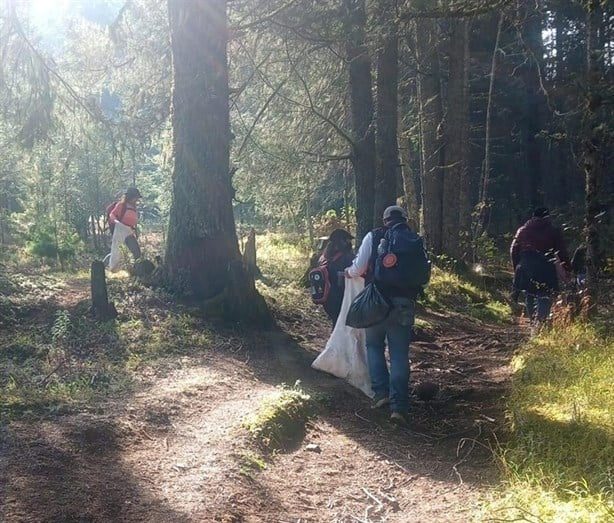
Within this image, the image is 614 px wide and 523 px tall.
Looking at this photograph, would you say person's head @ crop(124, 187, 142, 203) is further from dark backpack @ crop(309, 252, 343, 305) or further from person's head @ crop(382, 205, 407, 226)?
person's head @ crop(382, 205, 407, 226)

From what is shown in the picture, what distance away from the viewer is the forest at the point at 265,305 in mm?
4289

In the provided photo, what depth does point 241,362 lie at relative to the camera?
7547mm

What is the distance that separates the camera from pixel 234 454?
15.3ft

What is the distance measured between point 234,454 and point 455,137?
13.1 metres

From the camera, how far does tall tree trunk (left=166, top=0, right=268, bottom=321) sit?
9.05 meters

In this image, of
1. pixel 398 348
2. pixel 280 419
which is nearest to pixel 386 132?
pixel 398 348

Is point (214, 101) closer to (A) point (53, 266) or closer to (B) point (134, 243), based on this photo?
(B) point (134, 243)

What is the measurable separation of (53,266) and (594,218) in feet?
43.8

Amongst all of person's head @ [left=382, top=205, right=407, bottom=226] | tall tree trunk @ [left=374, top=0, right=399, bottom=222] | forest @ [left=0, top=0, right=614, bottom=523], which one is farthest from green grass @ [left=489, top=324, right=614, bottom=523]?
tall tree trunk @ [left=374, top=0, right=399, bottom=222]

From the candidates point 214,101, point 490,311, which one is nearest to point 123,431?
point 214,101

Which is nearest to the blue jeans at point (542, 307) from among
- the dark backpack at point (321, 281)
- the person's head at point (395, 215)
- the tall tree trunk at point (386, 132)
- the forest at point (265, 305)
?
the forest at point (265, 305)

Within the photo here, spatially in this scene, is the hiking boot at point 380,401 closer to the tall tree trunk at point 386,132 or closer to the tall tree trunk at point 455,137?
the tall tree trunk at point 386,132

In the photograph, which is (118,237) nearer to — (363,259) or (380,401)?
(363,259)

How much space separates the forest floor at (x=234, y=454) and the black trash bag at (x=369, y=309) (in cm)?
90
